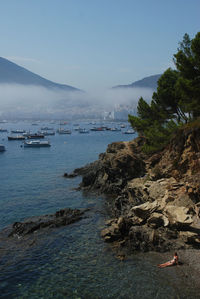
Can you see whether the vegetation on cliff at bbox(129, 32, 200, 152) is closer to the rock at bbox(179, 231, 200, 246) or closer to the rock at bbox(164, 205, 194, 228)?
the rock at bbox(164, 205, 194, 228)

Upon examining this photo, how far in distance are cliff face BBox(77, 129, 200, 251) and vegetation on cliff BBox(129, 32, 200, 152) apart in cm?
315

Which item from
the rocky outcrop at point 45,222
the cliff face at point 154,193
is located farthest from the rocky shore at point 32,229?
the cliff face at point 154,193

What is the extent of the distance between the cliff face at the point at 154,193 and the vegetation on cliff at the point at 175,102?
3152 mm

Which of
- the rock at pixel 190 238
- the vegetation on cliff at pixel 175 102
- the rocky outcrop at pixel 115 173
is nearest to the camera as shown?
the rock at pixel 190 238

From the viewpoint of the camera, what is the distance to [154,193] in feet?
102

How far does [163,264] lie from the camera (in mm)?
18547

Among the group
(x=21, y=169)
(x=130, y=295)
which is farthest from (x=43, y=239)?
(x=21, y=169)

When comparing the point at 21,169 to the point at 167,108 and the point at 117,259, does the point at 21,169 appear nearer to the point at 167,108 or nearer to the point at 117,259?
the point at 167,108

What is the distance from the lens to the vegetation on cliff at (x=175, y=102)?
1308 inches

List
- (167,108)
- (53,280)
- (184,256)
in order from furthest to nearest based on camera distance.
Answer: (167,108), (184,256), (53,280)

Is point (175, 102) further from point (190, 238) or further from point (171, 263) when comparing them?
point (171, 263)

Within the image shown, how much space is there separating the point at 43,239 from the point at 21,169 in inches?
1683

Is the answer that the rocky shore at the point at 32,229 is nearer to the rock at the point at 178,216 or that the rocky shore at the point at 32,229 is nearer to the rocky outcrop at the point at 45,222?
the rocky outcrop at the point at 45,222

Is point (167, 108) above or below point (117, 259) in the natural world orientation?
above
